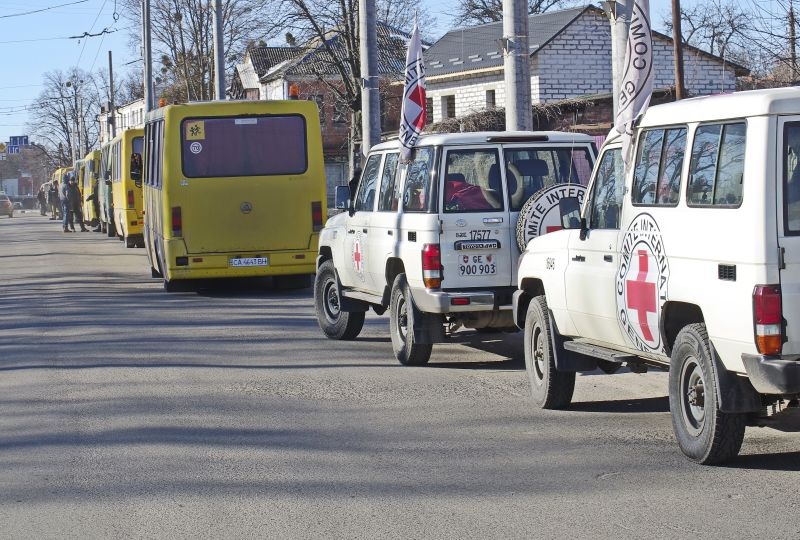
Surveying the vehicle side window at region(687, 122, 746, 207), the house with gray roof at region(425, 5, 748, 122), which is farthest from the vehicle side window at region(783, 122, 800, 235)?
the house with gray roof at region(425, 5, 748, 122)

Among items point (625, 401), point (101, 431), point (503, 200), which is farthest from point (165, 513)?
point (503, 200)

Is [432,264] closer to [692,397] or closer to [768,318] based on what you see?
[692,397]

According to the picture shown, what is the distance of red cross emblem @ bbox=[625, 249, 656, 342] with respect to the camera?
310 inches

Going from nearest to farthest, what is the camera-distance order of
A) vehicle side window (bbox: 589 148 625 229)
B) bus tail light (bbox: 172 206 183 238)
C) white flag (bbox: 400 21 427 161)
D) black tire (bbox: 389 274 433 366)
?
vehicle side window (bbox: 589 148 625 229) < black tire (bbox: 389 274 433 366) < white flag (bbox: 400 21 427 161) < bus tail light (bbox: 172 206 183 238)

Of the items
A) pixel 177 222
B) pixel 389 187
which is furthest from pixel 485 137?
pixel 177 222

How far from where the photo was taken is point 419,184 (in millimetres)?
11578

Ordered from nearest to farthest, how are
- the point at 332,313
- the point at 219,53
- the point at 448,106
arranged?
the point at 332,313
the point at 219,53
the point at 448,106

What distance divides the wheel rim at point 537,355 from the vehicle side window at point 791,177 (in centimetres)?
329

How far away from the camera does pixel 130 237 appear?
106 ft

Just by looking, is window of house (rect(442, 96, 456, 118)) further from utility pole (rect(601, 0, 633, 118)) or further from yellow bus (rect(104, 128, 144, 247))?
utility pole (rect(601, 0, 633, 118))

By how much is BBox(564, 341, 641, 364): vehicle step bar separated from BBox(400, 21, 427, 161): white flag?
131 inches

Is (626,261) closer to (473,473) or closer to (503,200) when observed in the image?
(473,473)

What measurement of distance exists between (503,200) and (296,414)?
2.88 metres

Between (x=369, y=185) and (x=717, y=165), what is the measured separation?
630 cm
